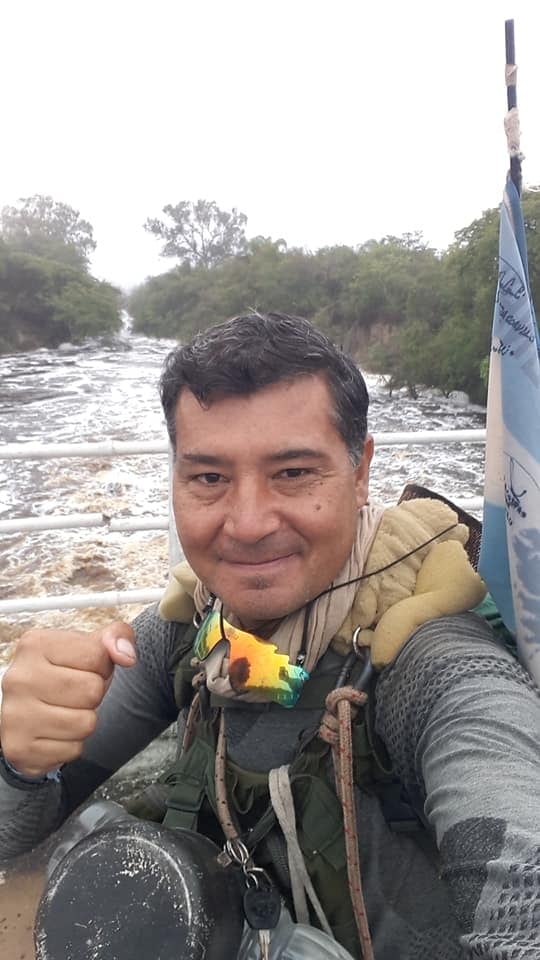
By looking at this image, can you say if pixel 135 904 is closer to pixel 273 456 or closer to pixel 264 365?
pixel 273 456

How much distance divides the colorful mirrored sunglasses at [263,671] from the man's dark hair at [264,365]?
0.38 m

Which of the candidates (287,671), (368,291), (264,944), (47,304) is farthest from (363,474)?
(47,304)

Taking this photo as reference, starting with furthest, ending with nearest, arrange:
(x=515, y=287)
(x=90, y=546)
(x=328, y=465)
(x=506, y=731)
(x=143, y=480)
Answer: (x=143, y=480) → (x=90, y=546) → (x=515, y=287) → (x=328, y=465) → (x=506, y=731)

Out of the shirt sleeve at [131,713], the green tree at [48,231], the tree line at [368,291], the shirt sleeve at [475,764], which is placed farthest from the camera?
the green tree at [48,231]

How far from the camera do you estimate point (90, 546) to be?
6586 mm

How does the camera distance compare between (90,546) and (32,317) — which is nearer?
(90,546)

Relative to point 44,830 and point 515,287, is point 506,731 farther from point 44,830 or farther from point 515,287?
point 44,830

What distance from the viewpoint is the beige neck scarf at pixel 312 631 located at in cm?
106

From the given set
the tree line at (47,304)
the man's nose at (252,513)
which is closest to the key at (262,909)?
the man's nose at (252,513)

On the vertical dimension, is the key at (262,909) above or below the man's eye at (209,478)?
below

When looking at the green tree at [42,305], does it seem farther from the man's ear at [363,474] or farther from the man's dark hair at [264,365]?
the man's ear at [363,474]

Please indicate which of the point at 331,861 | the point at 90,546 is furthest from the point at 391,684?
the point at 90,546

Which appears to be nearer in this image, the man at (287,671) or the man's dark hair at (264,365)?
the man at (287,671)

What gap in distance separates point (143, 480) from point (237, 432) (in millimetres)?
8572
